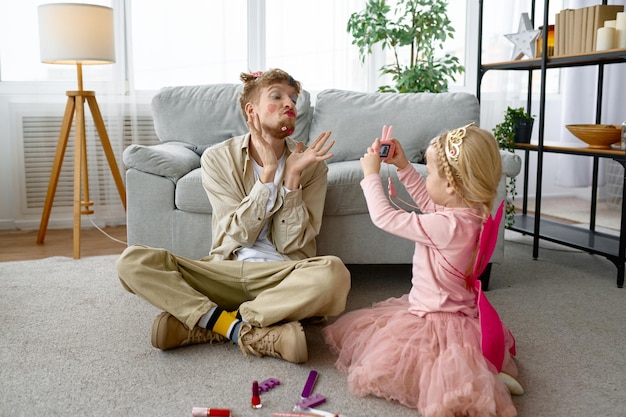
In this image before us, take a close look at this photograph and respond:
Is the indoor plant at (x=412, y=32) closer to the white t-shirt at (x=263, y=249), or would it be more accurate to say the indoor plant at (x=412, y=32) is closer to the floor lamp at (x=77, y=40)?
the floor lamp at (x=77, y=40)

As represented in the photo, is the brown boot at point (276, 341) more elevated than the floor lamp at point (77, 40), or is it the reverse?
the floor lamp at point (77, 40)

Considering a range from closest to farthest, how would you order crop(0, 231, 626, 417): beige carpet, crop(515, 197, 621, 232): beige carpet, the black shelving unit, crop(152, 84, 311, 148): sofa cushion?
1. crop(0, 231, 626, 417): beige carpet
2. the black shelving unit
3. crop(152, 84, 311, 148): sofa cushion
4. crop(515, 197, 621, 232): beige carpet

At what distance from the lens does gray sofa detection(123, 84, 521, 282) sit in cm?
265

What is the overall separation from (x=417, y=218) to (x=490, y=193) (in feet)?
0.68

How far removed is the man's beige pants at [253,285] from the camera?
1.96 metres

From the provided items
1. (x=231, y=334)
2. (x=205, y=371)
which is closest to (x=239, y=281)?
(x=231, y=334)

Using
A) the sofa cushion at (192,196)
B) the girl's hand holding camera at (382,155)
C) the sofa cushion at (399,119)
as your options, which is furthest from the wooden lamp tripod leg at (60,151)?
the girl's hand holding camera at (382,155)

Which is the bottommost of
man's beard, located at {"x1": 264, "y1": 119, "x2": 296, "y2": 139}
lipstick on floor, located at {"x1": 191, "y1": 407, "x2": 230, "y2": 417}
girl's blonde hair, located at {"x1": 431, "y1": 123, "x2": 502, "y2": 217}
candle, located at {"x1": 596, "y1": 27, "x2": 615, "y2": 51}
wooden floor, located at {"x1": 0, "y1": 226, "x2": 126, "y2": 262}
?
wooden floor, located at {"x1": 0, "y1": 226, "x2": 126, "y2": 262}

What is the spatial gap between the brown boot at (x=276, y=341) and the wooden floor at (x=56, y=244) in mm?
1667

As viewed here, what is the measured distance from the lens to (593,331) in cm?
224

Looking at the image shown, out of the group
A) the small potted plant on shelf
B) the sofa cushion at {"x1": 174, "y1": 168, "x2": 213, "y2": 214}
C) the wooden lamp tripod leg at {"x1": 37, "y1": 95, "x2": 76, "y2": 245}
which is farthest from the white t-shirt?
the wooden lamp tripod leg at {"x1": 37, "y1": 95, "x2": 76, "y2": 245}

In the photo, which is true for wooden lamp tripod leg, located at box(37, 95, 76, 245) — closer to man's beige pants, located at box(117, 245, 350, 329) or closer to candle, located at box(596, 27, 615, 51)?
man's beige pants, located at box(117, 245, 350, 329)

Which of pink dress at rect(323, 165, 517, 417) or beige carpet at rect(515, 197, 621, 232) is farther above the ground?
pink dress at rect(323, 165, 517, 417)

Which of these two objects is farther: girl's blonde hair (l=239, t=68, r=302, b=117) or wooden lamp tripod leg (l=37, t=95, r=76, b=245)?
wooden lamp tripod leg (l=37, t=95, r=76, b=245)
